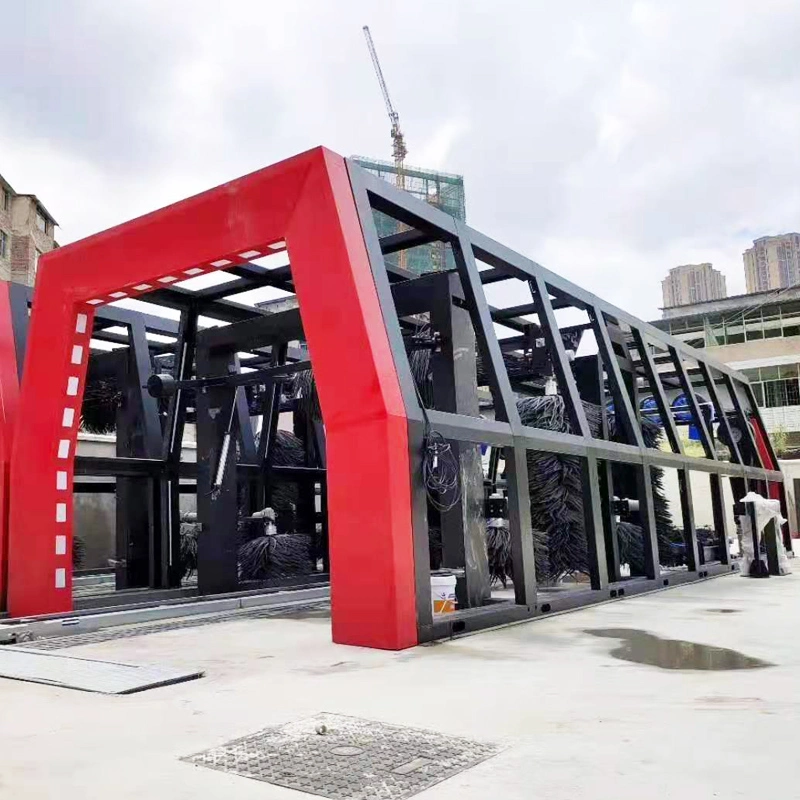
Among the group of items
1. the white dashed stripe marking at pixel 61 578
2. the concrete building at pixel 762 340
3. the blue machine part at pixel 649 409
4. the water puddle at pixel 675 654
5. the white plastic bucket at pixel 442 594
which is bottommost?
the water puddle at pixel 675 654

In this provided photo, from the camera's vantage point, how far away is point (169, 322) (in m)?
10.5

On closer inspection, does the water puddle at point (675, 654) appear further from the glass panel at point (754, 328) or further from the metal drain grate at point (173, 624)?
the glass panel at point (754, 328)

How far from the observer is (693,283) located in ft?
310

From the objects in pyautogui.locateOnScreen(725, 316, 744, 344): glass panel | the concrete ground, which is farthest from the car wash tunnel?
pyautogui.locateOnScreen(725, 316, 744, 344): glass panel

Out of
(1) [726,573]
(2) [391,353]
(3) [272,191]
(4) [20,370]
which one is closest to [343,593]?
(2) [391,353]

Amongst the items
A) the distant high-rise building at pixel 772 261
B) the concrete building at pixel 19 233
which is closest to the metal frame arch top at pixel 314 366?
the concrete building at pixel 19 233

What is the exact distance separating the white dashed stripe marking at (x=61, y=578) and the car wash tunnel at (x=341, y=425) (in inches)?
0.7

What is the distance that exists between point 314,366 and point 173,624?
265cm

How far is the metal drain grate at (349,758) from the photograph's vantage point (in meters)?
2.40

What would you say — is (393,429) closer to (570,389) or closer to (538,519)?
(570,389)

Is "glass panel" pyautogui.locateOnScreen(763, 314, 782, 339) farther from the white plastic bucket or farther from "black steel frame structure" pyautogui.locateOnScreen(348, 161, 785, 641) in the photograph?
the white plastic bucket

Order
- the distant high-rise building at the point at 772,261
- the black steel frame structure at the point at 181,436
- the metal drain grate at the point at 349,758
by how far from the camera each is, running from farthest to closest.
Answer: the distant high-rise building at the point at 772,261 → the black steel frame structure at the point at 181,436 → the metal drain grate at the point at 349,758

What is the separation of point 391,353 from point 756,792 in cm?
356

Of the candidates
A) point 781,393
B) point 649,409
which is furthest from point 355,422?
point 781,393
